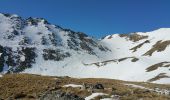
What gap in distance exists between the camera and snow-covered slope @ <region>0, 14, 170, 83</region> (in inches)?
5113

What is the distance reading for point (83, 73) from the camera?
14200 centimetres

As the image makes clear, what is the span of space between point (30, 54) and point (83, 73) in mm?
33196

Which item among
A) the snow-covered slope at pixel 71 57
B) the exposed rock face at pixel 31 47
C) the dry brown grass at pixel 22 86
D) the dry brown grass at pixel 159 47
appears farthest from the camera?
the dry brown grass at pixel 159 47

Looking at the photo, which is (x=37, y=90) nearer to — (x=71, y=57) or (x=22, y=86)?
(x=22, y=86)

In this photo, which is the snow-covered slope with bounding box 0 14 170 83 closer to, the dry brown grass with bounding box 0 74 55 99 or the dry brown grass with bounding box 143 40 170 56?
the dry brown grass with bounding box 143 40 170 56

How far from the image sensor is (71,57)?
16862 cm

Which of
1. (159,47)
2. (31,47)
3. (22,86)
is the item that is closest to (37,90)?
(22,86)

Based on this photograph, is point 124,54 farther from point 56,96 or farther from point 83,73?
point 56,96

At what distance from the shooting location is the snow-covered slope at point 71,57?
12988 cm

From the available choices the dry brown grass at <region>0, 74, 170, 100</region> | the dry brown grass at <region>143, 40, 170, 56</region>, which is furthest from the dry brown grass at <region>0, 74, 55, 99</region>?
the dry brown grass at <region>143, 40, 170, 56</region>

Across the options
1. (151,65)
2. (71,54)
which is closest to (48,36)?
(71,54)

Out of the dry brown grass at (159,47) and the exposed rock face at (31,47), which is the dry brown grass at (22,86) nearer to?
the exposed rock face at (31,47)

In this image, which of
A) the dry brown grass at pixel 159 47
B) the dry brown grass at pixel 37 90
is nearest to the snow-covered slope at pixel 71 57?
the dry brown grass at pixel 159 47

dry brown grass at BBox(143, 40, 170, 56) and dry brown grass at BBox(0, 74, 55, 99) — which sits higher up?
dry brown grass at BBox(143, 40, 170, 56)
